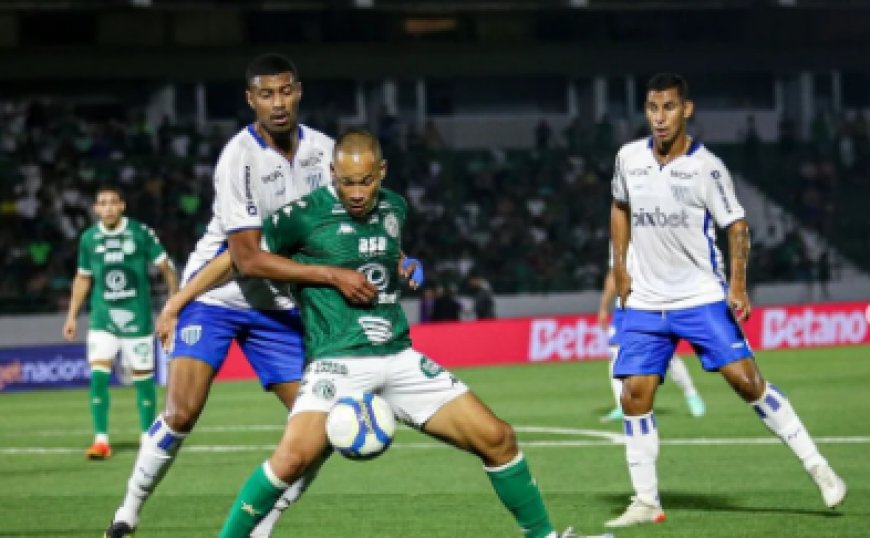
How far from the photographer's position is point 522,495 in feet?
25.9

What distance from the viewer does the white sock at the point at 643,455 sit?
10.3 m

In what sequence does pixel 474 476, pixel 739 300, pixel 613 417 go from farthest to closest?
pixel 613 417, pixel 474 476, pixel 739 300

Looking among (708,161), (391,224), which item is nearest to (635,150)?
(708,161)

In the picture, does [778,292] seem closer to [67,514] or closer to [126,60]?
[126,60]

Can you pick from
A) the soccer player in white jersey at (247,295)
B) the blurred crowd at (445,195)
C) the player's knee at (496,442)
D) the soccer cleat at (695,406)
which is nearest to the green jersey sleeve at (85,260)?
the soccer player in white jersey at (247,295)

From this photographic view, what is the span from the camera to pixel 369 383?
776cm

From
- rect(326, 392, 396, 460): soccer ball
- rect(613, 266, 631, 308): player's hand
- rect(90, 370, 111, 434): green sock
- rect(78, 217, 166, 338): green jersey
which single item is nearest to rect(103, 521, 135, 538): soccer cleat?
rect(326, 392, 396, 460): soccer ball

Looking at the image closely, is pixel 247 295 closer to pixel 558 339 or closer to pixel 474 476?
pixel 474 476

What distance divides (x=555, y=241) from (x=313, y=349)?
30173mm

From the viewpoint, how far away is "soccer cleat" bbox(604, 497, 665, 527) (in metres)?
10.2

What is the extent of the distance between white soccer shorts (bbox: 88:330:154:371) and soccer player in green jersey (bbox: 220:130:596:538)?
829 cm

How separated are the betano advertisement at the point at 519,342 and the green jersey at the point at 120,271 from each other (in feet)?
38.4

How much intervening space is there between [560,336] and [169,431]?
2181 centimetres

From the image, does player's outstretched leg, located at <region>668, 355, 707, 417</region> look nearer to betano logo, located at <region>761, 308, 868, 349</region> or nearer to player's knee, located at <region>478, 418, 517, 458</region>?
player's knee, located at <region>478, 418, 517, 458</region>
